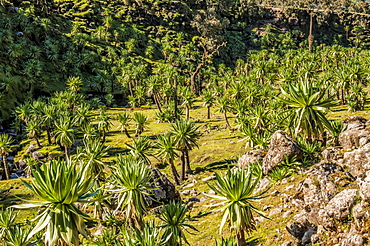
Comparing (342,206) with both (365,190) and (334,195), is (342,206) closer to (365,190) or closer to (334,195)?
(365,190)

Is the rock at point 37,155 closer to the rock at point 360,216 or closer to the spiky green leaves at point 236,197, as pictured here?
the spiky green leaves at point 236,197

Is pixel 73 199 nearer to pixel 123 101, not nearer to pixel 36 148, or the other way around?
pixel 36 148

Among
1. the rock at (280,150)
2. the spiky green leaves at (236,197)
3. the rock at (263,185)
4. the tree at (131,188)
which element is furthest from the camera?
the rock at (263,185)

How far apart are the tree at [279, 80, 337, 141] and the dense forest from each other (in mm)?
105

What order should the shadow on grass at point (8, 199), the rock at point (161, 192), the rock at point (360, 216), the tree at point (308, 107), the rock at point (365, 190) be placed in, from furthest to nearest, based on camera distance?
the shadow on grass at point (8, 199), the rock at point (161, 192), the tree at point (308, 107), the rock at point (365, 190), the rock at point (360, 216)

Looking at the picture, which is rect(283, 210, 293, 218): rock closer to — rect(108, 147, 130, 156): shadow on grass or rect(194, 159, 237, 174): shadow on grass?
rect(194, 159, 237, 174): shadow on grass

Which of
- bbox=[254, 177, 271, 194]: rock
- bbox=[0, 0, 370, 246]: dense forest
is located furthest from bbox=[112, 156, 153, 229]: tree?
bbox=[254, 177, 271, 194]: rock

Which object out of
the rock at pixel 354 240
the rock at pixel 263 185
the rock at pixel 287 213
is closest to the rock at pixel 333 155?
the rock at pixel 287 213

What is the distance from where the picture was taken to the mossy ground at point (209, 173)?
1784cm

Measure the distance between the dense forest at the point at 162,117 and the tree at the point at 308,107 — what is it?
0.11m

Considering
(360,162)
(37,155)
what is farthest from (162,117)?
(360,162)

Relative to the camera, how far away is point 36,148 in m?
58.4

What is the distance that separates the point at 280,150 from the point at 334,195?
7.84 m

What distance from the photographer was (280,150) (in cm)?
2359
